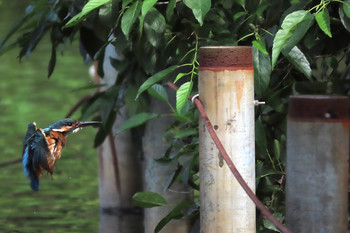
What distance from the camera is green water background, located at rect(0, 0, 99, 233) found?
683 centimetres

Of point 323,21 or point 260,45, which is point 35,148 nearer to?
point 260,45

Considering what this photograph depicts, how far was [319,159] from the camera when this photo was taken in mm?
3453

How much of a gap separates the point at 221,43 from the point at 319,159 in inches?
46.5

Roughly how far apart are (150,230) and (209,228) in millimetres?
2171

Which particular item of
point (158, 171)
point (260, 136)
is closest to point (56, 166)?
point (158, 171)

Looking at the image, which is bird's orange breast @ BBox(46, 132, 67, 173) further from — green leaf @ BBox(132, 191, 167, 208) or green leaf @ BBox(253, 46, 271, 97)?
green leaf @ BBox(253, 46, 271, 97)

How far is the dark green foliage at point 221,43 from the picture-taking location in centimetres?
408

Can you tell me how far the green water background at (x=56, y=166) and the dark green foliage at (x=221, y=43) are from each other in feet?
2.77

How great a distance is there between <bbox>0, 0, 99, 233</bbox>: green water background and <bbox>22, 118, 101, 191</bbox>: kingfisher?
893mm

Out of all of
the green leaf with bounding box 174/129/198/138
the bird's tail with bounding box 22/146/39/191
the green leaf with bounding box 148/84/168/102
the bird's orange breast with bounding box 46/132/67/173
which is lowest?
the bird's tail with bounding box 22/146/39/191

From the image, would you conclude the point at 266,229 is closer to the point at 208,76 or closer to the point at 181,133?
the point at 181,133

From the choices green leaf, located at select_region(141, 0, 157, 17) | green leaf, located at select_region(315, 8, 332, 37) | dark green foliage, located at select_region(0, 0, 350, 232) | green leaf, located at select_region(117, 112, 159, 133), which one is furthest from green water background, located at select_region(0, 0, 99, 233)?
green leaf, located at select_region(315, 8, 332, 37)

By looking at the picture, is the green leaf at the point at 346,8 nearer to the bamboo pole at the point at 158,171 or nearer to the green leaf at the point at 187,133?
the green leaf at the point at 187,133

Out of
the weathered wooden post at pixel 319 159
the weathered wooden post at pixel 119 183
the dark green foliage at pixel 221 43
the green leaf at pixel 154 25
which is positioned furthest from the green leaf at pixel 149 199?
the weathered wooden post at pixel 119 183
